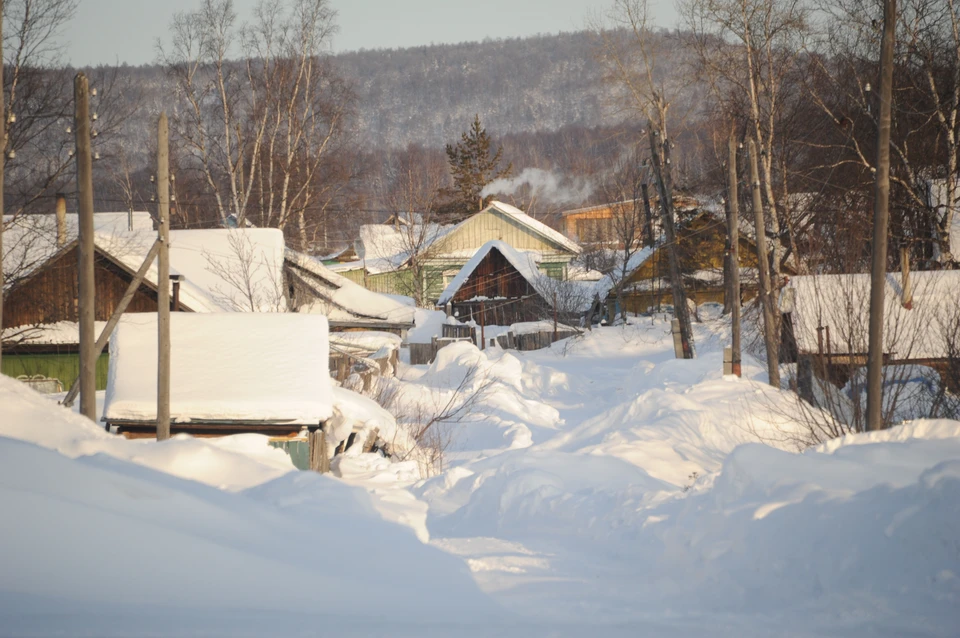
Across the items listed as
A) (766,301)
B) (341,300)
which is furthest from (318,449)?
(341,300)

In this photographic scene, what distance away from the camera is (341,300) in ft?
81.0

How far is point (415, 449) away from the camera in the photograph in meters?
13.7

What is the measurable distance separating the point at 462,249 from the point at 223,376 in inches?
1462

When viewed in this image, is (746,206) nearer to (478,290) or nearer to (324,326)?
(478,290)

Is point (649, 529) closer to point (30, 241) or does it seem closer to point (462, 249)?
point (30, 241)

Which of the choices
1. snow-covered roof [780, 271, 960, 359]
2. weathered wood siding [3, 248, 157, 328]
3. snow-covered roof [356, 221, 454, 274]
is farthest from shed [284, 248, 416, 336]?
snow-covered roof [356, 221, 454, 274]

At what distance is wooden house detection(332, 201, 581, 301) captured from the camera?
45.5 m

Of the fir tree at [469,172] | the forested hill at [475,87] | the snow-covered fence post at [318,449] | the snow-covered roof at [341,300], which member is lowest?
the snow-covered fence post at [318,449]

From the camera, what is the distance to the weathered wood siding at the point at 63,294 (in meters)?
20.5

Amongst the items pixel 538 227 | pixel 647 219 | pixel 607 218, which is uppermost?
pixel 607 218

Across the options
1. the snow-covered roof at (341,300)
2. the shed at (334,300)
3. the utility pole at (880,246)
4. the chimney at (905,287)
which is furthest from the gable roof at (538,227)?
the utility pole at (880,246)

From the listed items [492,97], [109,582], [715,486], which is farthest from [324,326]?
[492,97]

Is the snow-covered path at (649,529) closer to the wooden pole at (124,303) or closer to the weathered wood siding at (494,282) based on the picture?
the wooden pole at (124,303)

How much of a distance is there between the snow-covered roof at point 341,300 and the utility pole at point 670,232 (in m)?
8.74
